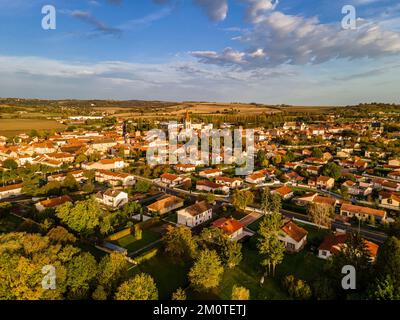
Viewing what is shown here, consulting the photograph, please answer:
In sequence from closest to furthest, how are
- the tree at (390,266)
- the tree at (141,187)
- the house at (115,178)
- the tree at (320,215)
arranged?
the tree at (390,266), the tree at (320,215), the tree at (141,187), the house at (115,178)

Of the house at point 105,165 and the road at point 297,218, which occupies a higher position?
the house at point 105,165

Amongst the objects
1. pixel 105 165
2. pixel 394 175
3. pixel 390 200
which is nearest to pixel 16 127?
pixel 105 165

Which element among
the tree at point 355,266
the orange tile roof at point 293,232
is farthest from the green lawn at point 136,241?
the tree at point 355,266

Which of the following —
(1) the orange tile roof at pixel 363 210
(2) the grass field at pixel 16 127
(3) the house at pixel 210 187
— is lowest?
(1) the orange tile roof at pixel 363 210

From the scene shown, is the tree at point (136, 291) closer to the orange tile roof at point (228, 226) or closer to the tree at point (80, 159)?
the orange tile roof at point (228, 226)

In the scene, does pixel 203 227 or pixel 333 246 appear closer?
pixel 333 246

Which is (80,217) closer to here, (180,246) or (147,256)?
(147,256)
